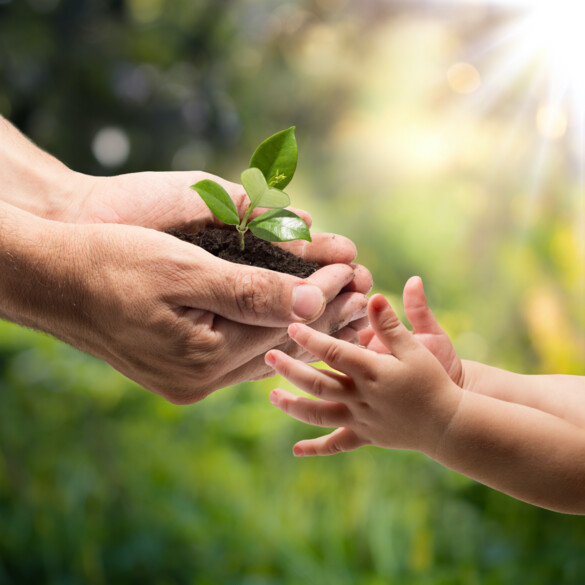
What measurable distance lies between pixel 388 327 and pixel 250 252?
0.22 metres

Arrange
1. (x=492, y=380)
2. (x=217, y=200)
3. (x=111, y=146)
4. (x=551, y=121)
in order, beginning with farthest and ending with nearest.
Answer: (x=111, y=146) → (x=551, y=121) → (x=492, y=380) → (x=217, y=200)

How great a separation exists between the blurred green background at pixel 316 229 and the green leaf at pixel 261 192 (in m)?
1.18

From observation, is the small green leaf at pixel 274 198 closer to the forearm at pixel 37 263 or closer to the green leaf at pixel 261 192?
the green leaf at pixel 261 192

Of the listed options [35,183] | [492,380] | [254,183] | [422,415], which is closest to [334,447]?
[422,415]

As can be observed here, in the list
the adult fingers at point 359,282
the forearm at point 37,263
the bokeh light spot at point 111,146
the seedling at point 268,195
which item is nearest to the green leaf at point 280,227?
the seedling at point 268,195

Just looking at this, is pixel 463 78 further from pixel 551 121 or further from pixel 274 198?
pixel 274 198

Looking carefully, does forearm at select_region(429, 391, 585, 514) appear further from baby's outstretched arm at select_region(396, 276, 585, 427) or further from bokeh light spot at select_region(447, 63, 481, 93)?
bokeh light spot at select_region(447, 63, 481, 93)

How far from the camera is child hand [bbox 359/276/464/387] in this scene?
83 cm

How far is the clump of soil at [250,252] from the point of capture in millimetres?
797

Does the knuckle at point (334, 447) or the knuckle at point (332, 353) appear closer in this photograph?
the knuckle at point (332, 353)

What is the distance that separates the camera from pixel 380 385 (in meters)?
0.70

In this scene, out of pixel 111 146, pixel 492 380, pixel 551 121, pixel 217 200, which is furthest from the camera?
pixel 111 146

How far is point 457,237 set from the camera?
2.17 metres

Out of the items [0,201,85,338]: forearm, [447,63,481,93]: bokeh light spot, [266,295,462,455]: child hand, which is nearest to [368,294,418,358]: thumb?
[266,295,462,455]: child hand
